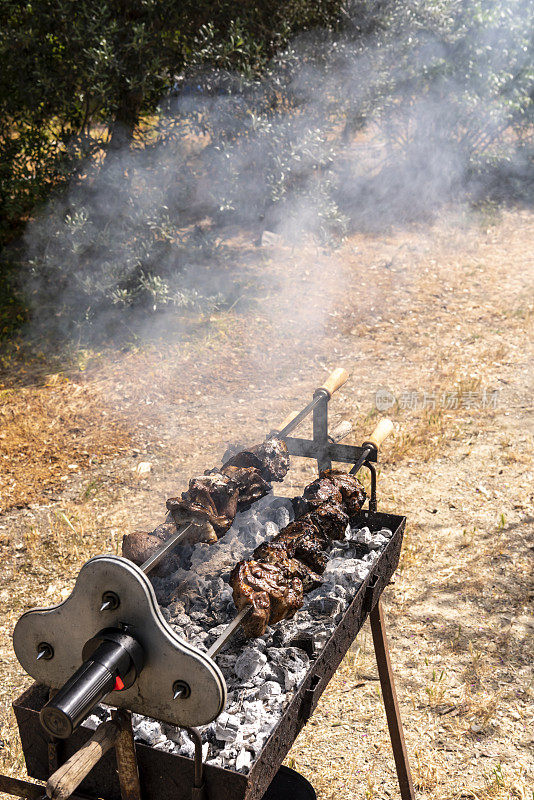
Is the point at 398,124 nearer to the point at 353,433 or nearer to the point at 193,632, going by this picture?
the point at 353,433

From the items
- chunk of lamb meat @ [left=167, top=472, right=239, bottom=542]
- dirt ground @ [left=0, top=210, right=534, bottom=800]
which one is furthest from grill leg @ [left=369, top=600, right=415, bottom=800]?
chunk of lamb meat @ [left=167, top=472, right=239, bottom=542]

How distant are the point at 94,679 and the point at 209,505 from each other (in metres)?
1.19

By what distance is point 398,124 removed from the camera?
1127 centimetres

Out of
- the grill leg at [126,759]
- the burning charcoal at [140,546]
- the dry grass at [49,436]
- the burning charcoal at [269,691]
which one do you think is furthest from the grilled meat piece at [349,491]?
the dry grass at [49,436]

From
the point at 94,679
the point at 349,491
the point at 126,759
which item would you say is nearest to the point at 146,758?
the point at 126,759

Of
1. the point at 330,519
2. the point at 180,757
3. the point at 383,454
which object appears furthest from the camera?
the point at 383,454

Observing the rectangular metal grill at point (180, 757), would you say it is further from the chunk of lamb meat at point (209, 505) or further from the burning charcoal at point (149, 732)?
the chunk of lamb meat at point (209, 505)

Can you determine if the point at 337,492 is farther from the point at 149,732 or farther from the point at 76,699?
the point at 76,699

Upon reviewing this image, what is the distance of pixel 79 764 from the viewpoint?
1648 mm

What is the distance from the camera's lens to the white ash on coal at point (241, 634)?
200cm

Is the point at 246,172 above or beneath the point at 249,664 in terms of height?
above

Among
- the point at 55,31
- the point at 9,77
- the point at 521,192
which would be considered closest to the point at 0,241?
the point at 9,77

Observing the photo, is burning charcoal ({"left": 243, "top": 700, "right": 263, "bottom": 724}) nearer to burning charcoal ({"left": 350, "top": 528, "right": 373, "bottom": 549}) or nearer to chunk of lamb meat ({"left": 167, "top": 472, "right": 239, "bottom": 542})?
chunk of lamb meat ({"left": 167, "top": 472, "right": 239, "bottom": 542})

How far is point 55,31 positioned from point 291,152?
2662 millimetres
